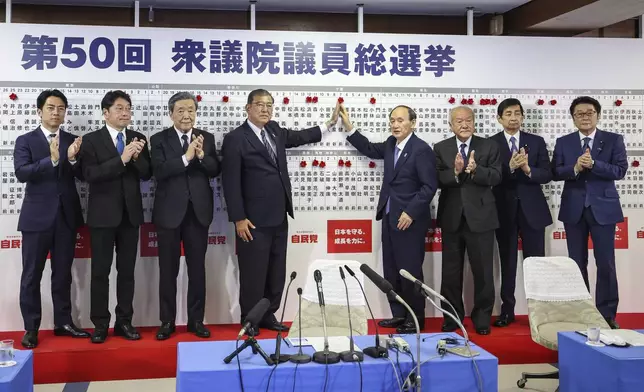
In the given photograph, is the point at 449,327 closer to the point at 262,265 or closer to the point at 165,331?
the point at 262,265

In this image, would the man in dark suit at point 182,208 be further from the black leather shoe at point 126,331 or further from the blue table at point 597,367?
the blue table at point 597,367

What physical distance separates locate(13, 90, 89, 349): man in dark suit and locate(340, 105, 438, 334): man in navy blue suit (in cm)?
215

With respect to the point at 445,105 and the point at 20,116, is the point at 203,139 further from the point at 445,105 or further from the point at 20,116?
the point at 445,105

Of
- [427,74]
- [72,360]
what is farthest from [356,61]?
[72,360]

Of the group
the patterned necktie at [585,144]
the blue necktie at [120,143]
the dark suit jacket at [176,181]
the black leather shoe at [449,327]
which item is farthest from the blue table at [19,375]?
the patterned necktie at [585,144]

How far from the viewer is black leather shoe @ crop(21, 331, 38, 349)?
162 inches

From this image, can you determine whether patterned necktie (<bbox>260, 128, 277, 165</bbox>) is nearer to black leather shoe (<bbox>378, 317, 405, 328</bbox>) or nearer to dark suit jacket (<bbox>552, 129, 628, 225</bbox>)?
black leather shoe (<bbox>378, 317, 405, 328</bbox>)

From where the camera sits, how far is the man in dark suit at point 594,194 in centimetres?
471

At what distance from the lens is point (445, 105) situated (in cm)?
519

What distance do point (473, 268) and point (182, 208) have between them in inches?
82.1

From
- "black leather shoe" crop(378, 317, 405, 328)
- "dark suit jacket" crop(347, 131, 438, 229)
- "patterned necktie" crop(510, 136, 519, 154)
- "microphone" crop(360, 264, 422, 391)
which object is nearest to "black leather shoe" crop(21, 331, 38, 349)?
"black leather shoe" crop(378, 317, 405, 328)

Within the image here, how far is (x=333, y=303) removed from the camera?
3543 mm

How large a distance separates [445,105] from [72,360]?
3285 mm

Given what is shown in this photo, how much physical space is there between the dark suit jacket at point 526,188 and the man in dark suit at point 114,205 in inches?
102
